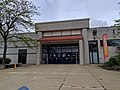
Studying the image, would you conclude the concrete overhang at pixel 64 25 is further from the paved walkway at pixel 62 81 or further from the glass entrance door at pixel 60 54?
the paved walkway at pixel 62 81

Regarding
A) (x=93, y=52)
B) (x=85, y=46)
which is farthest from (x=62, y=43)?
(x=93, y=52)

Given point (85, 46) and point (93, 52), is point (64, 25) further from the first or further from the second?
point (93, 52)

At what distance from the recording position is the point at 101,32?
27812mm

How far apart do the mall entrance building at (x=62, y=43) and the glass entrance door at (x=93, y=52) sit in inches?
36.4

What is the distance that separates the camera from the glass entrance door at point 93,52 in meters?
27.2

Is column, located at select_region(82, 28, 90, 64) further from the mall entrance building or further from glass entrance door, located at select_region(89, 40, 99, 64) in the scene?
glass entrance door, located at select_region(89, 40, 99, 64)

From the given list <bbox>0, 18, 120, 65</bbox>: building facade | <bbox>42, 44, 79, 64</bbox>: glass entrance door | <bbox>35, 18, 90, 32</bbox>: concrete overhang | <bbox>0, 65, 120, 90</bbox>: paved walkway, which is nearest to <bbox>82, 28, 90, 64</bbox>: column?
<bbox>0, 18, 120, 65</bbox>: building facade

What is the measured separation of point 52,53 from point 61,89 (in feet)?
75.1

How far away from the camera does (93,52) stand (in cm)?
2750

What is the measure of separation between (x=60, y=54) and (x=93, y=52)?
21.5ft

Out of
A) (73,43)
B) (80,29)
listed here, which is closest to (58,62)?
(73,43)

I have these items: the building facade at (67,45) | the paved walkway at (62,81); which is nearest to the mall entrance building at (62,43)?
the building facade at (67,45)

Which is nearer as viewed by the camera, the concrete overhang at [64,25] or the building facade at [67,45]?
the building facade at [67,45]

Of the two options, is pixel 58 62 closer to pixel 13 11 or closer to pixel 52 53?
pixel 52 53
